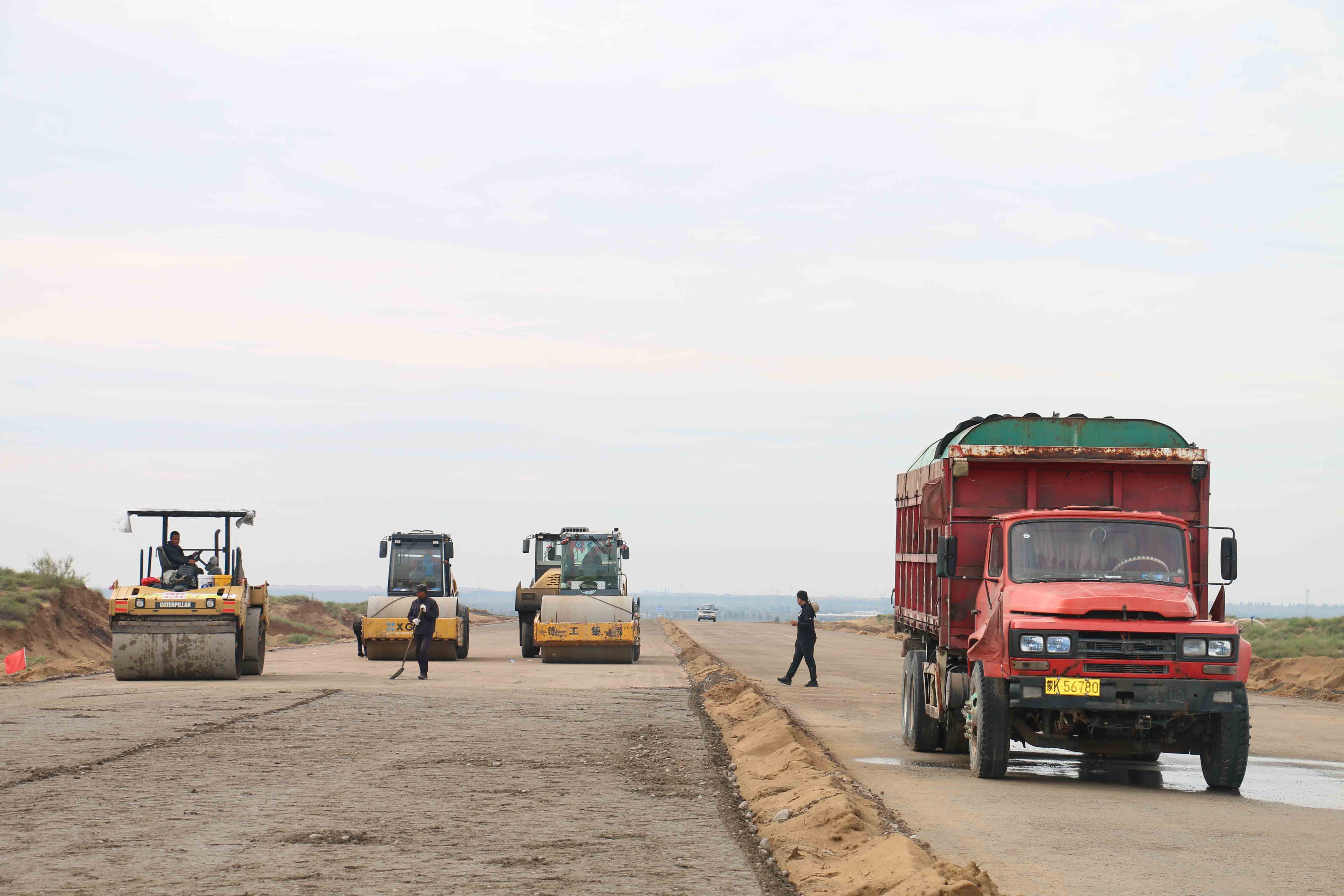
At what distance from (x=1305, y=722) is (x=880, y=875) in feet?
55.9

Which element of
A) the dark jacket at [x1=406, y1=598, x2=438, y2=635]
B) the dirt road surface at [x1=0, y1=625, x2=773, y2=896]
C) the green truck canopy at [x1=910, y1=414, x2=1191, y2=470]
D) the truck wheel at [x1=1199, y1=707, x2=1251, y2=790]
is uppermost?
the green truck canopy at [x1=910, y1=414, x2=1191, y2=470]

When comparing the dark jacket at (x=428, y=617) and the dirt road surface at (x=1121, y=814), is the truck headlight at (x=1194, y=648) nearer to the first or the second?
the dirt road surface at (x=1121, y=814)

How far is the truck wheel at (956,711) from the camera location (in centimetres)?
1421

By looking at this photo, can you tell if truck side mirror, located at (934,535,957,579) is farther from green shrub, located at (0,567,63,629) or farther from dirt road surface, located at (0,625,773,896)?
green shrub, located at (0,567,63,629)

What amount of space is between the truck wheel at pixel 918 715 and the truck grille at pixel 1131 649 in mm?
3161

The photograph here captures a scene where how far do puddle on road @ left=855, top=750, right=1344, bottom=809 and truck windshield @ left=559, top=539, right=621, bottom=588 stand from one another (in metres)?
18.8

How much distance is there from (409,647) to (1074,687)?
20018 millimetres

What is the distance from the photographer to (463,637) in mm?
35188

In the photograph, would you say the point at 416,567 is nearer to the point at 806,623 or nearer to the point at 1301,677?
the point at 806,623

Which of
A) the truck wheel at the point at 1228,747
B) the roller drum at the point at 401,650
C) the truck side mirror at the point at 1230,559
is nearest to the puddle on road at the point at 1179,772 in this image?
the truck wheel at the point at 1228,747

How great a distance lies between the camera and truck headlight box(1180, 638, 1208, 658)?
1268 centimetres

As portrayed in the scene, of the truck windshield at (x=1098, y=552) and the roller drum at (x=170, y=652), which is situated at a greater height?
the truck windshield at (x=1098, y=552)

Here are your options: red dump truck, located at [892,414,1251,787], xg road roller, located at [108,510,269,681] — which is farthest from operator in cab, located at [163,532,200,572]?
red dump truck, located at [892,414,1251,787]

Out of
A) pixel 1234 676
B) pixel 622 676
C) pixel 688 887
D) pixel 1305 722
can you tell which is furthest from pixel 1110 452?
pixel 622 676
